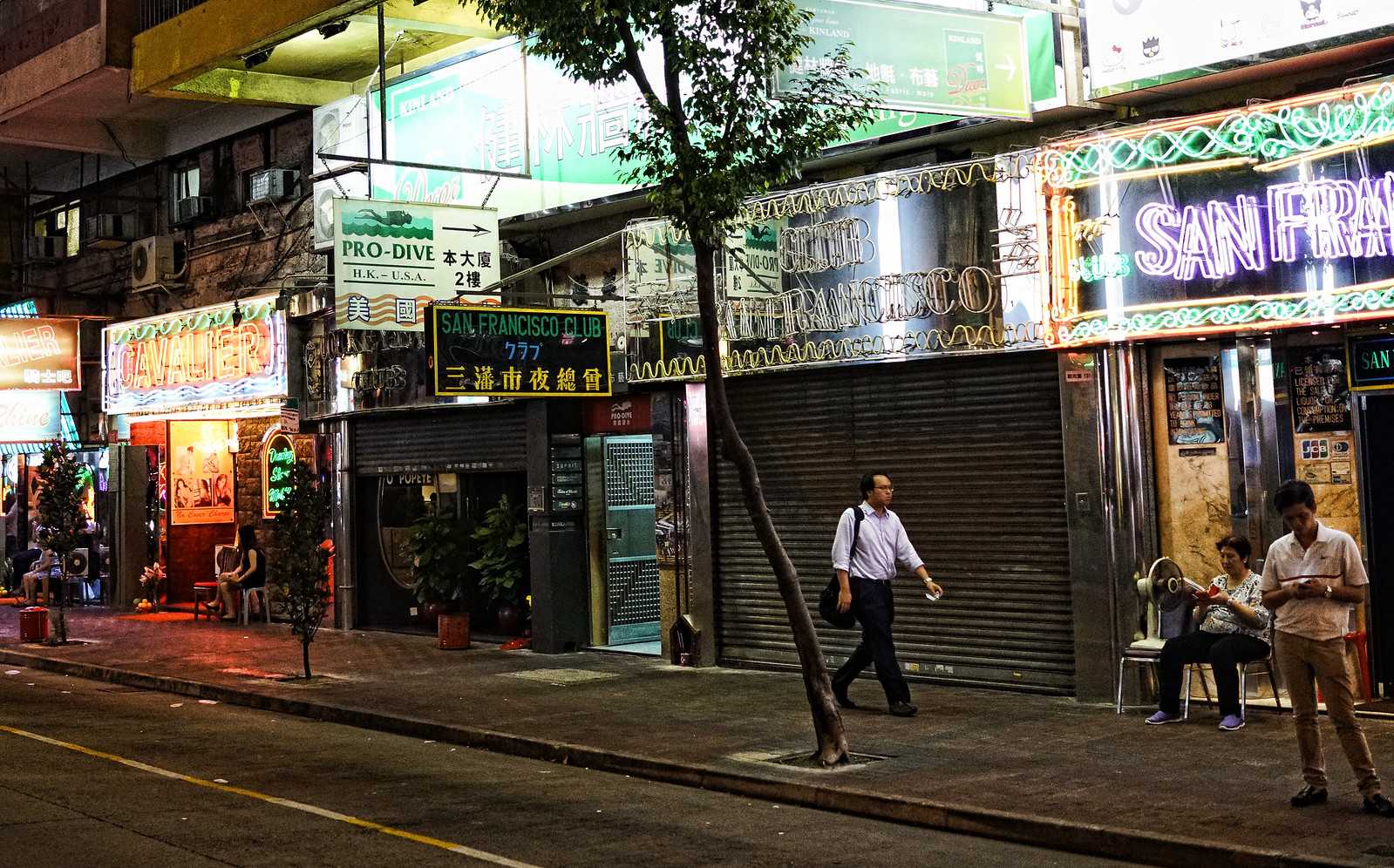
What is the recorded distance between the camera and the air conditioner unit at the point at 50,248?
2838 centimetres

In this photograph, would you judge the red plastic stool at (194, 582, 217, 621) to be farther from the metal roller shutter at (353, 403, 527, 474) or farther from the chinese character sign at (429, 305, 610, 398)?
the chinese character sign at (429, 305, 610, 398)

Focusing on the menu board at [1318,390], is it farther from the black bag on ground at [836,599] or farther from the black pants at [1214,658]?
the black bag on ground at [836,599]

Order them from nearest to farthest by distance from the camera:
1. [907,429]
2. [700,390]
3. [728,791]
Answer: [728,791]
[907,429]
[700,390]

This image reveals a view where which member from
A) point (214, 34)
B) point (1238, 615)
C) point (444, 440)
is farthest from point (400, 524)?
point (1238, 615)

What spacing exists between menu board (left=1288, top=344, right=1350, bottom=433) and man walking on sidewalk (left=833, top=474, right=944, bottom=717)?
10.9 ft

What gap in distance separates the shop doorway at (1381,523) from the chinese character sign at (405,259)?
9.51 metres

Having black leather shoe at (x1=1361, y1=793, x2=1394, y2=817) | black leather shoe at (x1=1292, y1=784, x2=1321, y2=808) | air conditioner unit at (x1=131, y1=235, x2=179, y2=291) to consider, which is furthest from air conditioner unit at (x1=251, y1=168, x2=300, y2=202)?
black leather shoe at (x1=1361, y1=793, x2=1394, y2=817)

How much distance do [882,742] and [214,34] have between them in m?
14.2

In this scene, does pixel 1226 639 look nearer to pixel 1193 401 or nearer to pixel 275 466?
pixel 1193 401

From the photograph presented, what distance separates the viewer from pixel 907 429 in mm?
14398

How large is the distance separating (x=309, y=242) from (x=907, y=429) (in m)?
11.5

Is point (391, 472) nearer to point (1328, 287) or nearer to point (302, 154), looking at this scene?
point (302, 154)

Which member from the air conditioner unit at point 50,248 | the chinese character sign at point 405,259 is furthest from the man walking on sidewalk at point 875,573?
the air conditioner unit at point 50,248

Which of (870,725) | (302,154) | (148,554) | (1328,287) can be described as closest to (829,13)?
(1328,287)
